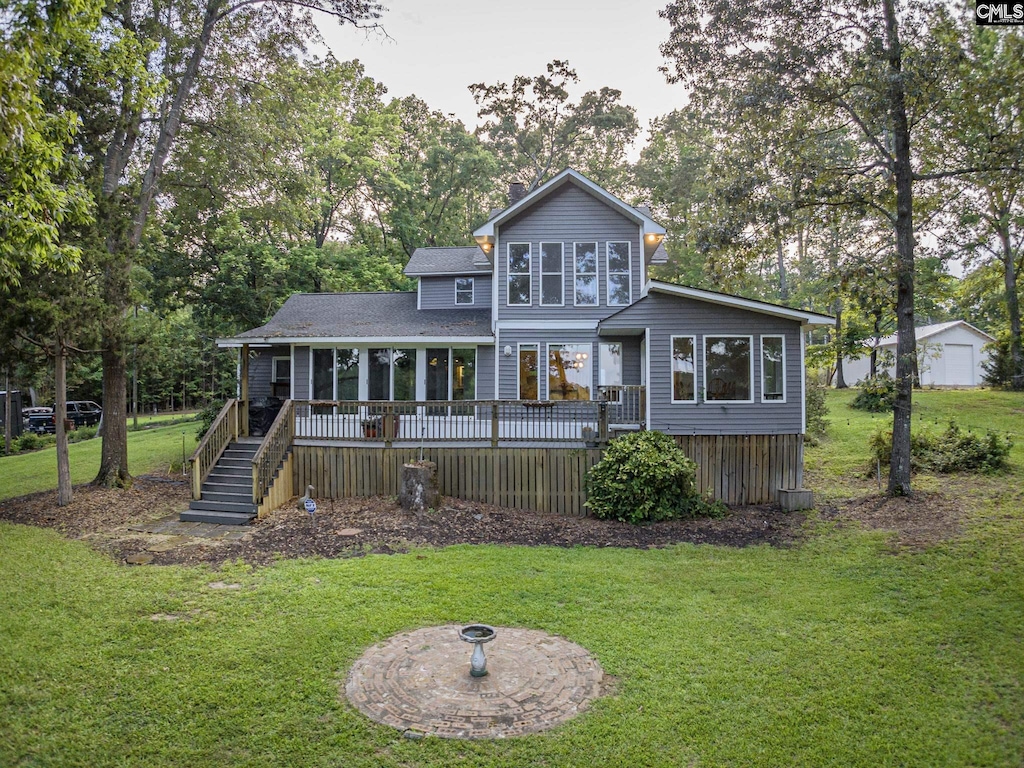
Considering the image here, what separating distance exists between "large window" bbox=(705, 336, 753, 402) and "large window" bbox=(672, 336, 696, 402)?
0.30 meters

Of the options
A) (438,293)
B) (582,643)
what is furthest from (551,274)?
(582,643)

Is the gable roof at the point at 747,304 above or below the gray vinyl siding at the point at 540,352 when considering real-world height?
above

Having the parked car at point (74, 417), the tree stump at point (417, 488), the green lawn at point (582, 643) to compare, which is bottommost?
the green lawn at point (582, 643)

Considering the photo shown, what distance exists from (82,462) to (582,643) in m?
17.3

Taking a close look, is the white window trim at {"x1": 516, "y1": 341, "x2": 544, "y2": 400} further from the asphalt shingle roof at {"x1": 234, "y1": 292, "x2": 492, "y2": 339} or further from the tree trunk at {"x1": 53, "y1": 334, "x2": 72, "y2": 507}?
the tree trunk at {"x1": 53, "y1": 334, "x2": 72, "y2": 507}

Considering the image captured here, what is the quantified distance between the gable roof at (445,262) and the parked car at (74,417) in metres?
18.9

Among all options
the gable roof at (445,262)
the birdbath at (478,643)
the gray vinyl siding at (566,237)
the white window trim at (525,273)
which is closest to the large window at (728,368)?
the gray vinyl siding at (566,237)

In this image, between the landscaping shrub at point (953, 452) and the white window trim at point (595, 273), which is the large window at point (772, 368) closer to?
the landscaping shrub at point (953, 452)

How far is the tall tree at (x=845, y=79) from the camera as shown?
34.1 feet

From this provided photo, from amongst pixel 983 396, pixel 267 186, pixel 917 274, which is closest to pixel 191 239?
pixel 267 186

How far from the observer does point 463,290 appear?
1734 cm

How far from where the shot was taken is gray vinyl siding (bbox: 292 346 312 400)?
16.0 meters

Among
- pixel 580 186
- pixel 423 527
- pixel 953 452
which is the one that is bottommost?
pixel 423 527

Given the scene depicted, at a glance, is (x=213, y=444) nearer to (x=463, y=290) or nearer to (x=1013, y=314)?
(x=463, y=290)
